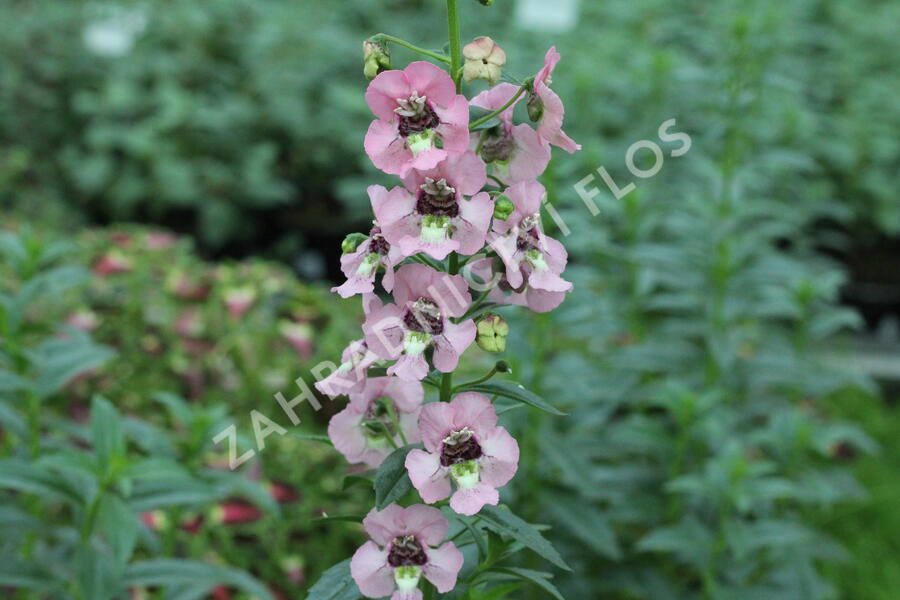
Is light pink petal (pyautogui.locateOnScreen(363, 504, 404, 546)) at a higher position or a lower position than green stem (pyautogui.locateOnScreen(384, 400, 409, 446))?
lower

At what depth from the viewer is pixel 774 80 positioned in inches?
93.4

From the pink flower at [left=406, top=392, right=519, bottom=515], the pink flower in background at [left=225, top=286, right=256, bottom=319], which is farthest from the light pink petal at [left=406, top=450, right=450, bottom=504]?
the pink flower in background at [left=225, top=286, right=256, bottom=319]

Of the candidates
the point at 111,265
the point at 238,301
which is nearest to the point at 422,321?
the point at 238,301

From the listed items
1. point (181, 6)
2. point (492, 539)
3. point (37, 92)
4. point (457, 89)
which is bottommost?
point (492, 539)

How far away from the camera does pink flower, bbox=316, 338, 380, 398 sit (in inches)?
38.7

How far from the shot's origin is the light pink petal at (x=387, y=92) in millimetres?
913

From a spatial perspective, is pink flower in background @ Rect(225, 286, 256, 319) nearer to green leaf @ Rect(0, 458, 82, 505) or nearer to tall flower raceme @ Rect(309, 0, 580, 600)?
green leaf @ Rect(0, 458, 82, 505)

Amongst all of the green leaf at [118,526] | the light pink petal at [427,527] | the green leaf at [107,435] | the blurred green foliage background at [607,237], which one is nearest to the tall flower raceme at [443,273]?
the light pink petal at [427,527]

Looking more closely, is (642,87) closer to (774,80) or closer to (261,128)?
(774,80)

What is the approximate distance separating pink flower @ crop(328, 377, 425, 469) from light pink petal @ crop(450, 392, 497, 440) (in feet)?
0.35

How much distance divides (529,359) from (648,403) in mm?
469

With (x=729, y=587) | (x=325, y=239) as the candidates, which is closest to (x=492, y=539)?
(x=729, y=587)

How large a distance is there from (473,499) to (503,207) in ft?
0.91

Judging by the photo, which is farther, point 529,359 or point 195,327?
point 195,327
